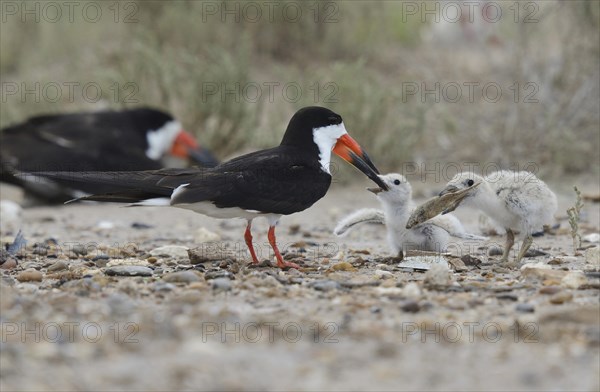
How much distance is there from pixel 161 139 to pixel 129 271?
14.8 ft

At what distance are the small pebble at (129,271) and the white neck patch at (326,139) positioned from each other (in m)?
1.23

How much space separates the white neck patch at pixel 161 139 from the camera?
9174 millimetres

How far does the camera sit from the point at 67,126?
29.7 ft

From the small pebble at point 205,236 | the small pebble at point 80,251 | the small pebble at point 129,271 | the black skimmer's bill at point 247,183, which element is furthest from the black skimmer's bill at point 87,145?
the small pebble at point 129,271

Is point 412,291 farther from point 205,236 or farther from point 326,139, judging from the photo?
point 205,236

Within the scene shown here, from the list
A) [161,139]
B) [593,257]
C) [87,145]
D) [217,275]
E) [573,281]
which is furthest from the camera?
[161,139]

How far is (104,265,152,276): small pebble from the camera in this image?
489 cm

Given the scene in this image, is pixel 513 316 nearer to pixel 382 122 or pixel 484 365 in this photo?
pixel 484 365

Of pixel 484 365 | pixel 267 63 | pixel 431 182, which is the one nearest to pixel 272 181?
pixel 484 365

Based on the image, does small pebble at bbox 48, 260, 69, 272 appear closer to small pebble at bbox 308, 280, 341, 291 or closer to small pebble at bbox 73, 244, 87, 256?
small pebble at bbox 73, 244, 87, 256

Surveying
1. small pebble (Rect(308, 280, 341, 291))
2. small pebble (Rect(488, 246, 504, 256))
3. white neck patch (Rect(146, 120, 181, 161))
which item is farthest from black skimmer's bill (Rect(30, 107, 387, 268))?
white neck patch (Rect(146, 120, 181, 161))

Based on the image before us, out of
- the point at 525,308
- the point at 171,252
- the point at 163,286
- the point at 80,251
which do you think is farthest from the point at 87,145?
the point at 525,308

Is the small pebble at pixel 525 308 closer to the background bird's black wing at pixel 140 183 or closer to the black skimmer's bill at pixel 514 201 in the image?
the black skimmer's bill at pixel 514 201

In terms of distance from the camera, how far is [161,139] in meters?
9.29
